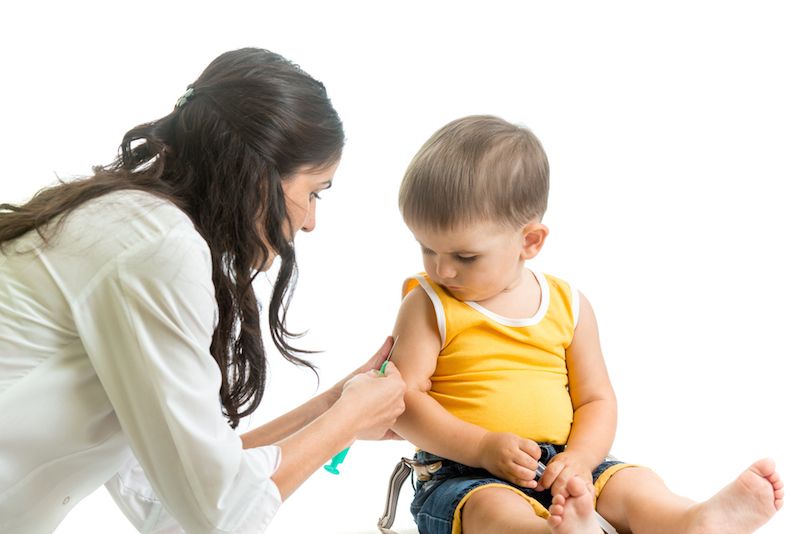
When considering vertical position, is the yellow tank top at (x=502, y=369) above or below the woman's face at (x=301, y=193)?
below

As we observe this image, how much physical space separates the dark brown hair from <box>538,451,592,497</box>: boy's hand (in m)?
0.55

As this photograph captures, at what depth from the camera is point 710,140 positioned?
3049mm

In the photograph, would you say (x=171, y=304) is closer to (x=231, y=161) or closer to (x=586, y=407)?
(x=231, y=161)

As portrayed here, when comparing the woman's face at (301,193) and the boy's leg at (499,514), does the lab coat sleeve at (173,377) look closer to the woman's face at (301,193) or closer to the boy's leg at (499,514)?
the woman's face at (301,193)

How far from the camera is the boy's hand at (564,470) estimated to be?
68.1 inches

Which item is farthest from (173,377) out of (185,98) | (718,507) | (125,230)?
(718,507)

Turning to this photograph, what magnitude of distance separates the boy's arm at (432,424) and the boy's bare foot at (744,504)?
28cm

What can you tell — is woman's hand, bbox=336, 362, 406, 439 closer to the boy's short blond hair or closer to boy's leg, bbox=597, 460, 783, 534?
the boy's short blond hair

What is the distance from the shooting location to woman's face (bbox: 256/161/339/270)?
64.7 inches

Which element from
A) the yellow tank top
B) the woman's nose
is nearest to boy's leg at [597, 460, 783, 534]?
the yellow tank top

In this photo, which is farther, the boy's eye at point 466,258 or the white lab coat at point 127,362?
the boy's eye at point 466,258

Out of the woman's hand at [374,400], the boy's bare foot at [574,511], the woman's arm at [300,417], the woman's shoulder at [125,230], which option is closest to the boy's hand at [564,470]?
the boy's bare foot at [574,511]

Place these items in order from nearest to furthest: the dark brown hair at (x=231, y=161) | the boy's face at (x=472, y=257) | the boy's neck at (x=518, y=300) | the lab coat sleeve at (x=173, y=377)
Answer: the lab coat sleeve at (x=173, y=377) < the dark brown hair at (x=231, y=161) < the boy's face at (x=472, y=257) < the boy's neck at (x=518, y=300)

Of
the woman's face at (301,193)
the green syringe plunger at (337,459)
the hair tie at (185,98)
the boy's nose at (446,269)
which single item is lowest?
the green syringe plunger at (337,459)
